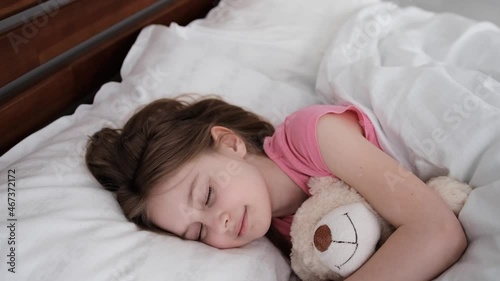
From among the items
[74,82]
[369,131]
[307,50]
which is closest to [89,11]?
[74,82]

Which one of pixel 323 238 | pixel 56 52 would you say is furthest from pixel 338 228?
pixel 56 52

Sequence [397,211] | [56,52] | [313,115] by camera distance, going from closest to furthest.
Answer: [397,211]
[313,115]
[56,52]

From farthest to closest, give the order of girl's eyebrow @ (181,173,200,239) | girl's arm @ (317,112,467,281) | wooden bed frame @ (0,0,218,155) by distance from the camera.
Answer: wooden bed frame @ (0,0,218,155), girl's eyebrow @ (181,173,200,239), girl's arm @ (317,112,467,281)

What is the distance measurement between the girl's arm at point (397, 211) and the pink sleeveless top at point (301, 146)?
2 centimetres

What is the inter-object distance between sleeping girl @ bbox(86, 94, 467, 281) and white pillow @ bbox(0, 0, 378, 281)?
1.6 inches

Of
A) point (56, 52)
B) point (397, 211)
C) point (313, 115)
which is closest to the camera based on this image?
point (397, 211)

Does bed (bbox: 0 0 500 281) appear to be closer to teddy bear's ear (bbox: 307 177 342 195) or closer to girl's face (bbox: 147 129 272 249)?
girl's face (bbox: 147 129 272 249)

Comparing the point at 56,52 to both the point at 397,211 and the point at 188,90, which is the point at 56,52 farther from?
the point at 397,211

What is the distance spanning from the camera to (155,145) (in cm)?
96

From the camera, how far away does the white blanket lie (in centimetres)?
80

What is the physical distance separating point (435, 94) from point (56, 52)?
2.74ft

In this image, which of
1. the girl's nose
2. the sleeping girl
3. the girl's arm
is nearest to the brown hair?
the sleeping girl

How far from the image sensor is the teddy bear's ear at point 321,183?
92cm

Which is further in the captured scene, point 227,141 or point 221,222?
point 227,141
